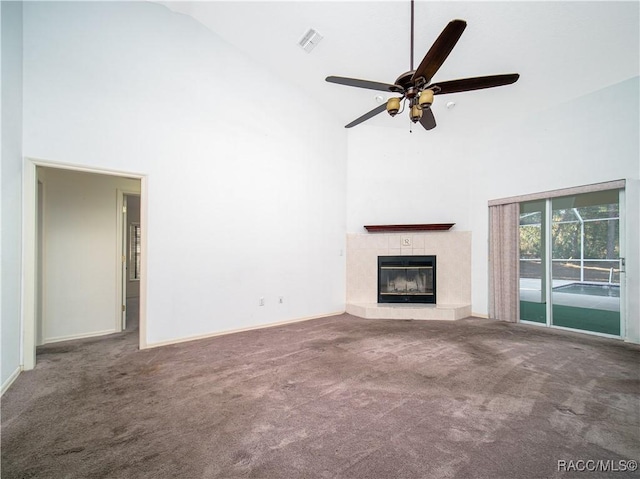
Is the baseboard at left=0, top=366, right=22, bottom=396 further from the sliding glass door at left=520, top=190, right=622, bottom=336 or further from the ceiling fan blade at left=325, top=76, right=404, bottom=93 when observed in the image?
the sliding glass door at left=520, top=190, right=622, bottom=336

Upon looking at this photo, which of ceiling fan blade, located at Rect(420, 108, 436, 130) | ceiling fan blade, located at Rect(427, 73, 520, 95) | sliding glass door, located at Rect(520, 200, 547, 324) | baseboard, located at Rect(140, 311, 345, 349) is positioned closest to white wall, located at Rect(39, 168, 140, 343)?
baseboard, located at Rect(140, 311, 345, 349)

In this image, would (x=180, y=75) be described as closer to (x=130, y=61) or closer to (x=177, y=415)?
(x=130, y=61)

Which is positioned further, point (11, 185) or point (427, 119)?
point (427, 119)

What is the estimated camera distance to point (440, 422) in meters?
1.85

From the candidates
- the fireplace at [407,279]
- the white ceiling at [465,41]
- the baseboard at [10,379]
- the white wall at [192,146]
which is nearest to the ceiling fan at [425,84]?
the white ceiling at [465,41]

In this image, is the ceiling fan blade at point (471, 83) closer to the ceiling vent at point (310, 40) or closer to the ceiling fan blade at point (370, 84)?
the ceiling fan blade at point (370, 84)

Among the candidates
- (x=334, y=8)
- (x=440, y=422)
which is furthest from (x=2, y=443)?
(x=334, y=8)

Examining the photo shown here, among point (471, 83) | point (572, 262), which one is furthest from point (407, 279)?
point (471, 83)

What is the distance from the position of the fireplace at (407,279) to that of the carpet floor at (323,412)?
1892 mm

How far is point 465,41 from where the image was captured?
10.8 ft

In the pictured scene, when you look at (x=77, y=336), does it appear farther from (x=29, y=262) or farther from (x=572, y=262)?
(x=572, y=262)

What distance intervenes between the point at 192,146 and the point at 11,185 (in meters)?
1.74

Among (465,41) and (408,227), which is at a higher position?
(465,41)

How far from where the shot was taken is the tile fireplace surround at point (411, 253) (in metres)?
4.89
